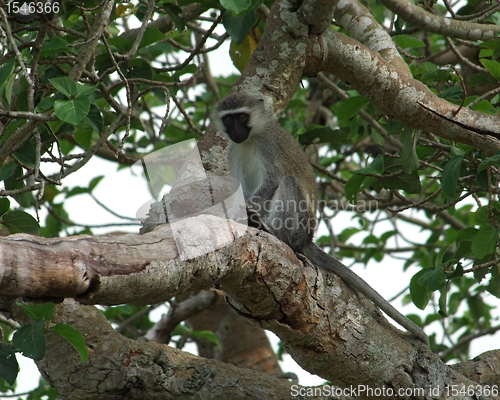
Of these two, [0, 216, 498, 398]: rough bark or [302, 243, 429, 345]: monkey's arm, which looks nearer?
[0, 216, 498, 398]: rough bark

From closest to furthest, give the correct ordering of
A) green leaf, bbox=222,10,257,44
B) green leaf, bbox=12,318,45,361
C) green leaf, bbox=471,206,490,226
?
1. green leaf, bbox=12,318,45,361
2. green leaf, bbox=471,206,490,226
3. green leaf, bbox=222,10,257,44

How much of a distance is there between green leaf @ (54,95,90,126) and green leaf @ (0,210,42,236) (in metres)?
0.84

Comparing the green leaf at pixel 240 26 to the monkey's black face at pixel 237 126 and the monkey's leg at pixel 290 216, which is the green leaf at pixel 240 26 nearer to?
the monkey's black face at pixel 237 126

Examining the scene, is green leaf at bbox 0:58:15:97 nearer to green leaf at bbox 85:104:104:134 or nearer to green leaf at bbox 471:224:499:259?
green leaf at bbox 85:104:104:134

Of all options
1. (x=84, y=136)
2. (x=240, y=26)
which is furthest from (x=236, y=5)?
(x=84, y=136)

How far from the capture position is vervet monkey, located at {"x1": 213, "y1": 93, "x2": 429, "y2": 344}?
517cm

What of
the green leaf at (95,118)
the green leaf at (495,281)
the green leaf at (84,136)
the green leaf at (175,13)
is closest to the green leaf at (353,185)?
the green leaf at (495,281)

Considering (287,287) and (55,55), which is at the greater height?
(55,55)

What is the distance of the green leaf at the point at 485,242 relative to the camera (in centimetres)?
406

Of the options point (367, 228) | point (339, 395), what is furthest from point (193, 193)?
point (367, 228)

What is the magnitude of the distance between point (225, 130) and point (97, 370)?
2.54 m

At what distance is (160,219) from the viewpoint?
12.6 ft

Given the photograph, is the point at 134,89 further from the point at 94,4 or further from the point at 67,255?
the point at 67,255

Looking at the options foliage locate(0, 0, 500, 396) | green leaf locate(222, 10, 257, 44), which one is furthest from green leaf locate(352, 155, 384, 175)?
green leaf locate(222, 10, 257, 44)
